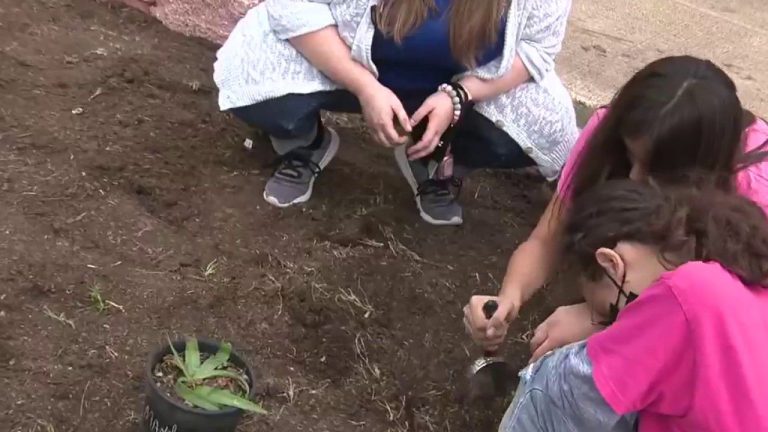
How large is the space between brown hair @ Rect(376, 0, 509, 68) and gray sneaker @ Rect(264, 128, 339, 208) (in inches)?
17.3

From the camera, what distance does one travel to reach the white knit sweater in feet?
8.03

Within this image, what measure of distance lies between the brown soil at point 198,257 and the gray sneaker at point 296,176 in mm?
32

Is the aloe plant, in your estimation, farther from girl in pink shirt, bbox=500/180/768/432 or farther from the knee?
the knee

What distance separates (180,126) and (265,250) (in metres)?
0.57

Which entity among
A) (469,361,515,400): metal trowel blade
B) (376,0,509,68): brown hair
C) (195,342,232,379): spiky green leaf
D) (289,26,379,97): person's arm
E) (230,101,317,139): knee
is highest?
(376,0,509,68): brown hair

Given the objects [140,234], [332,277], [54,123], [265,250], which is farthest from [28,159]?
[332,277]

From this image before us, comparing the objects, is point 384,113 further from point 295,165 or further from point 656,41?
point 656,41

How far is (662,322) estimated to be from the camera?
1453mm

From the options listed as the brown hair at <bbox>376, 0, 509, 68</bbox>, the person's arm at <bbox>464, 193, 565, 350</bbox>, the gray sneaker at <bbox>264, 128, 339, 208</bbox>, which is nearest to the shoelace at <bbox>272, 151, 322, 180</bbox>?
the gray sneaker at <bbox>264, 128, 339, 208</bbox>

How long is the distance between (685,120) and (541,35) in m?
0.74

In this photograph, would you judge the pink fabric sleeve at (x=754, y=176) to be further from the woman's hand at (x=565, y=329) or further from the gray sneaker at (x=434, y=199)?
the gray sneaker at (x=434, y=199)

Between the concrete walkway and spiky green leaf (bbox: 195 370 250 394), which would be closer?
spiky green leaf (bbox: 195 370 250 394)

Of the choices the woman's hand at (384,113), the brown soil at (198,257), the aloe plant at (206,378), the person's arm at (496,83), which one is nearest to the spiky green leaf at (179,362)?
the aloe plant at (206,378)

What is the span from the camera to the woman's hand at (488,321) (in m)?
1.94
